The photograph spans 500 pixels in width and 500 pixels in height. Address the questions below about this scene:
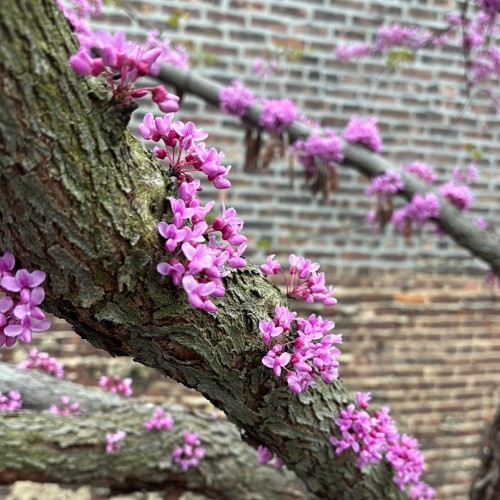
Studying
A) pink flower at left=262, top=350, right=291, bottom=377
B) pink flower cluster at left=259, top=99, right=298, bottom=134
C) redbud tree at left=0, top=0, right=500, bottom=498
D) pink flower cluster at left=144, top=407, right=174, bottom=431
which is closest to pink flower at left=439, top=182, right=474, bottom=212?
pink flower cluster at left=259, top=99, right=298, bottom=134

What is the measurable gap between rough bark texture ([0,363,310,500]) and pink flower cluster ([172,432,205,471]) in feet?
0.06

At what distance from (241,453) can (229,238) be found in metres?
1.01

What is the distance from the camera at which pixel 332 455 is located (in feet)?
3.75

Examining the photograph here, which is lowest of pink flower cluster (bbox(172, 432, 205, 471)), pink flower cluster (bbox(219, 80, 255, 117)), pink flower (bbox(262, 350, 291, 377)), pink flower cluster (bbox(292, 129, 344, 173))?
pink flower cluster (bbox(172, 432, 205, 471))

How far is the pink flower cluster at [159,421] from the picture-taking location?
4.78 feet

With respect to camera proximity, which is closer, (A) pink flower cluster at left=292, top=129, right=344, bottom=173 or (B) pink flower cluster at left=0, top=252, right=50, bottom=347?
(B) pink flower cluster at left=0, top=252, right=50, bottom=347

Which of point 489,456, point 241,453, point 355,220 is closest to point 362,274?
point 355,220

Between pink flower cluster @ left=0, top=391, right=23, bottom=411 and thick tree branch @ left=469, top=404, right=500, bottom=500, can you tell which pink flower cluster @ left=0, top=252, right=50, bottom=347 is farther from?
thick tree branch @ left=469, top=404, right=500, bottom=500

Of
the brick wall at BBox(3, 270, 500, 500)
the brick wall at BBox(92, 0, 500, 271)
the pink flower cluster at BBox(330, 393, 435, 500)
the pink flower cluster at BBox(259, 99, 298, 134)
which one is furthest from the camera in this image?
the brick wall at BBox(3, 270, 500, 500)

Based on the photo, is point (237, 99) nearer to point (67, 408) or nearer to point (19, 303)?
point (67, 408)

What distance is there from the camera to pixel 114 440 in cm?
137

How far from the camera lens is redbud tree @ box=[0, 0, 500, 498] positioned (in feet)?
1.87

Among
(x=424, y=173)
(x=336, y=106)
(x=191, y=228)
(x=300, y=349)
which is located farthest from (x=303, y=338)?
(x=336, y=106)

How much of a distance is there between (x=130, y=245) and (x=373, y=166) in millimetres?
1519
